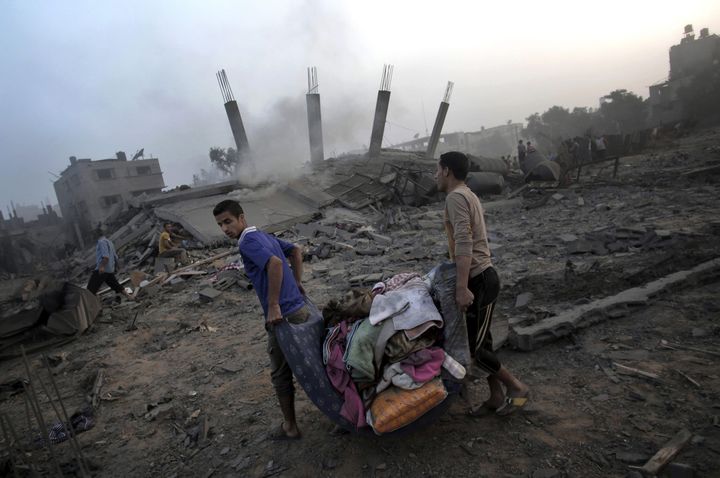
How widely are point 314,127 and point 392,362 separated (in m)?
19.5

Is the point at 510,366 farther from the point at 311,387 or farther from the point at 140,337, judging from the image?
the point at 140,337

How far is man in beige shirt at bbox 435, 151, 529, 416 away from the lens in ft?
8.00

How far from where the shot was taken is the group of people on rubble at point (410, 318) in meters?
2.36

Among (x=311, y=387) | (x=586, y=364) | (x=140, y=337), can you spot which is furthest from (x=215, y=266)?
(x=586, y=364)

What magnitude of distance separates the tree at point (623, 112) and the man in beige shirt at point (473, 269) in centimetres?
3565

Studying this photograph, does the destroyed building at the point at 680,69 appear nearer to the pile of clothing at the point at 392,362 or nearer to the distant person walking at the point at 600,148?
the distant person walking at the point at 600,148

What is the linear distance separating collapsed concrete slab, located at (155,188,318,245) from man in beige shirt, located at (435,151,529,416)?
1005 centimetres

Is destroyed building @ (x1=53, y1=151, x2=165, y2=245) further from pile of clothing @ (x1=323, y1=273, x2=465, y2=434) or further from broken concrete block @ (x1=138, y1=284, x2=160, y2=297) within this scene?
pile of clothing @ (x1=323, y1=273, x2=465, y2=434)

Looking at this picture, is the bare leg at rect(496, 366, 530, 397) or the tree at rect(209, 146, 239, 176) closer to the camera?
the bare leg at rect(496, 366, 530, 397)

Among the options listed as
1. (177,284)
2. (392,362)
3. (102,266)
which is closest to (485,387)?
(392,362)

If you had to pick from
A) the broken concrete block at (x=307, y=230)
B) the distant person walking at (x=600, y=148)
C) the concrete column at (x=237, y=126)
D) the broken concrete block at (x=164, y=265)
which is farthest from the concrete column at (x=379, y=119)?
the broken concrete block at (x=164, y=265)

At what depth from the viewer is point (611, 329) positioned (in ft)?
11.8

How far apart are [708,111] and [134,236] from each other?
33.6m

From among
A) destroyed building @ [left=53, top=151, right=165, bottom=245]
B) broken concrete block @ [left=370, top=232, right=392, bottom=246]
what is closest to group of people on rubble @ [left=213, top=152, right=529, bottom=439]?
broken concrete block @ [left=370, top=232, right=392, bottom=246]
